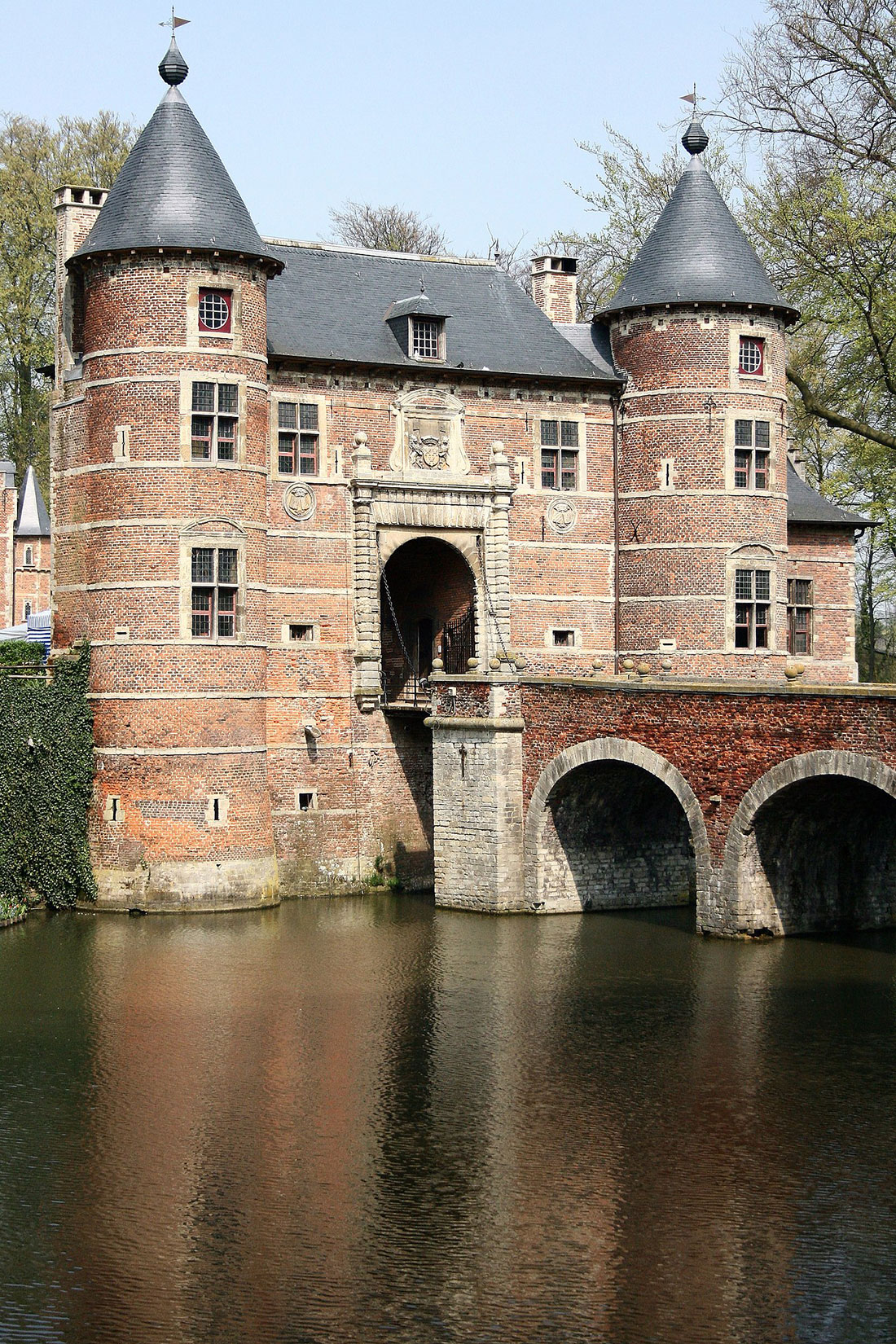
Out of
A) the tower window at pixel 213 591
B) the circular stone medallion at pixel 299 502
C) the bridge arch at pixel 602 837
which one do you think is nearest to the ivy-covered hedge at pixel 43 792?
the tower window at pixel 213 591

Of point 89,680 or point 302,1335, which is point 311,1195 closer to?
point 302,1335

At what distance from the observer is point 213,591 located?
2494 centimetres

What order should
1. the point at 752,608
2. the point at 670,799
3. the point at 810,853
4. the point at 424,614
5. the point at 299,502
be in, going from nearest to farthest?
1. the point at 810,853
2. the point at 670,799
3. the point at 299,502
4. the point at 752,608
5. the point at 424,614

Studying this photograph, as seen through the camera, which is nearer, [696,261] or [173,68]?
[173,68]

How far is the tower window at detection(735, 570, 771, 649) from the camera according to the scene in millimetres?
27469

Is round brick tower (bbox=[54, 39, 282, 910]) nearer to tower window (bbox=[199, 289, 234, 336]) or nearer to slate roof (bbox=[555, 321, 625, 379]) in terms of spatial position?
tower window (bbox=[199, 289, 234, 336])

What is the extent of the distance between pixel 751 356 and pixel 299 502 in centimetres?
761

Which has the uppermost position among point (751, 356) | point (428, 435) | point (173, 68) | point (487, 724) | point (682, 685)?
point (173, 68)

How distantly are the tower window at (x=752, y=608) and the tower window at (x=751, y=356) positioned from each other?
3.22 meters

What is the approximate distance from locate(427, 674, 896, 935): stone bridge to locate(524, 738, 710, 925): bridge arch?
1.0 inches

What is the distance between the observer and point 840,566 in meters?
30.6

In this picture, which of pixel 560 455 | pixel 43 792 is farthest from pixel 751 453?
pixel 43 792

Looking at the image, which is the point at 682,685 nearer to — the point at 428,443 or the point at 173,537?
the point at 428,443

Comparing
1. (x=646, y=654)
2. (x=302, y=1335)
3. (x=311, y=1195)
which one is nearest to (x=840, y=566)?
(x=646, y=654)
